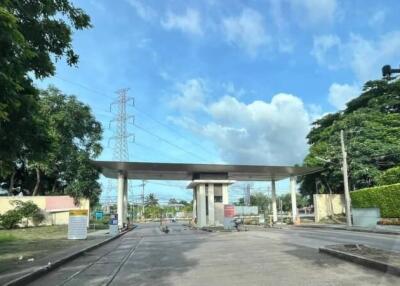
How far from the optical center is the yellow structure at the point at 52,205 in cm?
4825

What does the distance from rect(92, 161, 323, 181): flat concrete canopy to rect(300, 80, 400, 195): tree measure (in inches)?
140

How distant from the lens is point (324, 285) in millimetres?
10164

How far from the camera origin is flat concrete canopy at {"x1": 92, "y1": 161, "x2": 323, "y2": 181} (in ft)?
156

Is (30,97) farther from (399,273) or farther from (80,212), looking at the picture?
(80,212)

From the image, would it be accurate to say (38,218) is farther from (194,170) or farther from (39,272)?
(39,272)

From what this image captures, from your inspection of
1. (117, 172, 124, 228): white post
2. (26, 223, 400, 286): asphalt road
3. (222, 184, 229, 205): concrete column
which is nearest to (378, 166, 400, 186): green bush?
(222, 184, 229, 205): concrete column

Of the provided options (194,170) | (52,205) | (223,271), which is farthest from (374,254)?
(52,205)

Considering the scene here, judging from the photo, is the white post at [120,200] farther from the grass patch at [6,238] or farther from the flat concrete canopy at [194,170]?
the grass patch at [6,238]

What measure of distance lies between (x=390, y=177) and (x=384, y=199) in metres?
3.50

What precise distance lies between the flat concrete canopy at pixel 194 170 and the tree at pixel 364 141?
3.55 m

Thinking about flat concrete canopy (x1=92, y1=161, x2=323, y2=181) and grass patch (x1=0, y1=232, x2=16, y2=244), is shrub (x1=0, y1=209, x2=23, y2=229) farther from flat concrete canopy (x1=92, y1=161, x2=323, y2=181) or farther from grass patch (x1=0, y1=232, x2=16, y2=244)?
grass patch (x1=0, y1=232, x2=16, y2=244)

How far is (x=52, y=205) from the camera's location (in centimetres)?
4972

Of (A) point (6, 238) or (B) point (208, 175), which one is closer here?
(A) point (6, 238)

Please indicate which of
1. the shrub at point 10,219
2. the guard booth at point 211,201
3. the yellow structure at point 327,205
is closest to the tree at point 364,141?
the yellow structure at point 327,205
